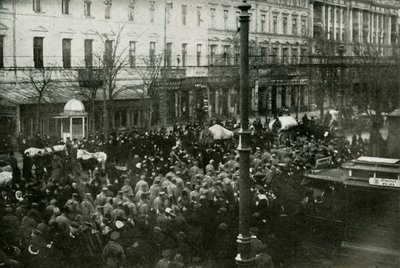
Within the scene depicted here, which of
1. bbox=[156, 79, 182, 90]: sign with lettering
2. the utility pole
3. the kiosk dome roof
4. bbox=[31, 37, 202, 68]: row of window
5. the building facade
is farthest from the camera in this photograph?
bbox=[156, 79, 182, 90]: sign with lettering

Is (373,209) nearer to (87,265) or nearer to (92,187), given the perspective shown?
(87,265)

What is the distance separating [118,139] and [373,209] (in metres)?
14.7

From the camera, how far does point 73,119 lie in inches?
1160

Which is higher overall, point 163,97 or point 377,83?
point 377,83

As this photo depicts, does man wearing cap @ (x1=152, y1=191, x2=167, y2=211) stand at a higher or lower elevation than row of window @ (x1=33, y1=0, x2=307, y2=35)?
lower

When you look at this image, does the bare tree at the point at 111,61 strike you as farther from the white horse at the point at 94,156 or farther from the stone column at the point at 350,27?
the stone column at the point at 350,27

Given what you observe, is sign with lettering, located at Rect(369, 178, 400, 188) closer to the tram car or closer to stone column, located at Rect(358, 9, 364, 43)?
the tram car

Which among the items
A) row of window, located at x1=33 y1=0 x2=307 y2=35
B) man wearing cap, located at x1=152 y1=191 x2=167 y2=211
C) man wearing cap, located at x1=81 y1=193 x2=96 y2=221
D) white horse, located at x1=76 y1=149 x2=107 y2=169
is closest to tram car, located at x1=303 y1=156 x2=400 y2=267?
man wearing cap, located at x1=152 y1=191 x2=167 y2=211

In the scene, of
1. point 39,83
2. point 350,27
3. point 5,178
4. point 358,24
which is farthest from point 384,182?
point 350,27

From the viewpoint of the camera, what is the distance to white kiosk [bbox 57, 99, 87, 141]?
28.9 m

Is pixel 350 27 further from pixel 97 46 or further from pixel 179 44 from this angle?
pixel 97 46

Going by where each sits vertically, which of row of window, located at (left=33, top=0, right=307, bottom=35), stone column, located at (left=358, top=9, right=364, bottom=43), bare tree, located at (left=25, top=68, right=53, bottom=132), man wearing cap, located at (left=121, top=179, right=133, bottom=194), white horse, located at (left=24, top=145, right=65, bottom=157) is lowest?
man wearing cap, located at (left=121, top=179, right=133, bottom=194)

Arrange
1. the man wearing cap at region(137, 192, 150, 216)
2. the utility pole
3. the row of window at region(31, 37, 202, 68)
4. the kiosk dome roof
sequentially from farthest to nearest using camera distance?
the utility pole → the row of window at region(31, 37, 202, 68) → the kiosk dome roof → the man wearing cap at region(137, 192, 150, 216)

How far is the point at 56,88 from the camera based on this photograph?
30.8 metres
